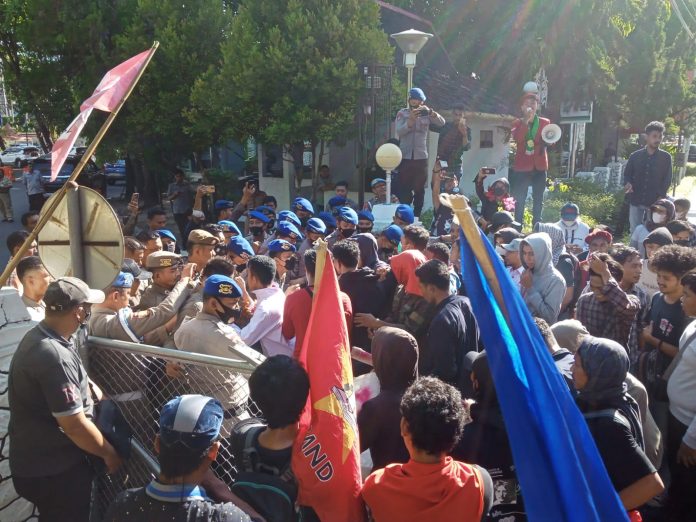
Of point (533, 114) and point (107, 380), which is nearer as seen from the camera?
point (107, 380)

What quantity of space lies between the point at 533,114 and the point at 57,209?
7.64 m

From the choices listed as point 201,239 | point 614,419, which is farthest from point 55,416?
point 201,239

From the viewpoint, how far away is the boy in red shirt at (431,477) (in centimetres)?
235

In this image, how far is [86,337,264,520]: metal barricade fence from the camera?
3.44m

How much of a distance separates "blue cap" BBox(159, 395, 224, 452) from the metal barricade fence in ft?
2.77

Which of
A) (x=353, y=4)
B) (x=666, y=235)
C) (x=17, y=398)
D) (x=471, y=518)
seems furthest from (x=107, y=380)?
(x=353, y=4)

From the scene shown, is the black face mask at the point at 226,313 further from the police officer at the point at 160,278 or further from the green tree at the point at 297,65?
the green tree at the point at 297,65

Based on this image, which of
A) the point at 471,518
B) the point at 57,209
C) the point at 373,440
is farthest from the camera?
the point at 57,209

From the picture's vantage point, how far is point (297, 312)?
427 centimetres

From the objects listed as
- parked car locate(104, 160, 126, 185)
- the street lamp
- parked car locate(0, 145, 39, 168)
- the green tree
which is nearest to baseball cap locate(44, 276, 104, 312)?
the street lamp

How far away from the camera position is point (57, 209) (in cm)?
374

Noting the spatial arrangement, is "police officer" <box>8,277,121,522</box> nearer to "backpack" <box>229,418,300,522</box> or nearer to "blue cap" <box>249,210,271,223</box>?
"backpack" <box>229,418,300,522</box>

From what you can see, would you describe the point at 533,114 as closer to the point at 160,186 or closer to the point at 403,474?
the point at 403,474

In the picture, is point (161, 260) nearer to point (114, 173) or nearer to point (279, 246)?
point (279, 246)
